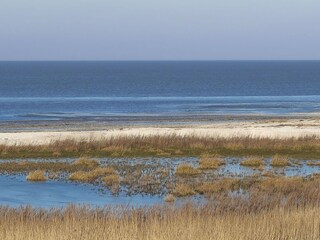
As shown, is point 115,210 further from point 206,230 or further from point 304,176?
point 304,176

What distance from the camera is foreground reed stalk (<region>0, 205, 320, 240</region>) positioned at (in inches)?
582

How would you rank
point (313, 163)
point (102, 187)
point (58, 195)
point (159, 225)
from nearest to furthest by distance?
point (159, 225) < point (58, 195) < point (102, 187) < point (313, 163)

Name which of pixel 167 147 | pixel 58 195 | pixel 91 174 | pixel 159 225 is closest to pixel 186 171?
pixel 91 174

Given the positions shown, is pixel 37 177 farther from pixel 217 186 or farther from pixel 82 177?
pixel 217 186

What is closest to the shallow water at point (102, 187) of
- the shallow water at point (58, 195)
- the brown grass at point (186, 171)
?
the shallow water at point (58, 195)

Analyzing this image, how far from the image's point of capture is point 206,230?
49.1 ft

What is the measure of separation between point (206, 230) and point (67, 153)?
2465 cm

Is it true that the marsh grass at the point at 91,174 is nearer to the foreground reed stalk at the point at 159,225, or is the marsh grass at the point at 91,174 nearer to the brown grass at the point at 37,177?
the brown grass at the point at 37,177

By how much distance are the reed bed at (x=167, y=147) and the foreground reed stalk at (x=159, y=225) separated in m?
20.7

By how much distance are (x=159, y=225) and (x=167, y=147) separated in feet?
82.8

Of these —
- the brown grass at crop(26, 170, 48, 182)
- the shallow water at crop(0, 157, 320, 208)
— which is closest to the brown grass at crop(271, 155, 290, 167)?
the shallow water at crop(0, 157, 320, 208)

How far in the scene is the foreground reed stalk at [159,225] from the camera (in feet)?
48.5

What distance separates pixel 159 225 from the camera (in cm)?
1562

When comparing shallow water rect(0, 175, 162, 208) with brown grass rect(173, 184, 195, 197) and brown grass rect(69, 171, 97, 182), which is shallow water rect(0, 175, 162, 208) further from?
brown grass rect(173, 184, 195, 197)
